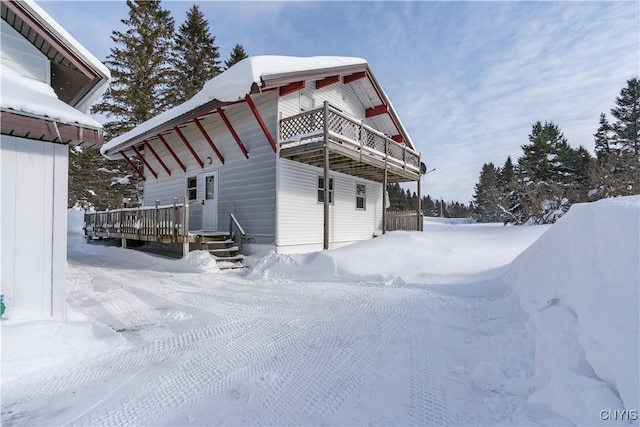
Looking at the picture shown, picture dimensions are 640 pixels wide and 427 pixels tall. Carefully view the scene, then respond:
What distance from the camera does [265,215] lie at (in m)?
10.5

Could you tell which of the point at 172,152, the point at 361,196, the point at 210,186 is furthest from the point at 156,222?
the point at 361,196

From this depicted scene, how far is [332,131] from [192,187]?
7440mm

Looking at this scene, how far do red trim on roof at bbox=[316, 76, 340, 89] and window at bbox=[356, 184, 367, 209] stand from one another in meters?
4.90

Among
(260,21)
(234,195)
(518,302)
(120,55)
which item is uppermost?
(120,55)

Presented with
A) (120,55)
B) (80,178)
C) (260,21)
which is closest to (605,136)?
(260,21)

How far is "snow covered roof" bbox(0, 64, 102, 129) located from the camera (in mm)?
3438

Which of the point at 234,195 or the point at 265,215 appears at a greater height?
the point at 234,195

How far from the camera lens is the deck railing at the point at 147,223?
31.5 ft

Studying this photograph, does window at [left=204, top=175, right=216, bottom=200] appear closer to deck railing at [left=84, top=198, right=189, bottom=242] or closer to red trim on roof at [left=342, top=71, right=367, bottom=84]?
deck railing at [left=84, top=198, right=189, bottom=242]

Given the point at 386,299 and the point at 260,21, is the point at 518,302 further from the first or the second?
the point at 260,21

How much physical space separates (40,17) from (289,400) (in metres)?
5.79

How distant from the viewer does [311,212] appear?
457 inches

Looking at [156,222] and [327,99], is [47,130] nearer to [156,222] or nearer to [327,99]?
[156,222]

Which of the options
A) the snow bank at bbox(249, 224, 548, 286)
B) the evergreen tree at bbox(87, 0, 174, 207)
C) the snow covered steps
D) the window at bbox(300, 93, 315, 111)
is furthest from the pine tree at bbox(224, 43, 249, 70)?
the snow bank at bbox(249, 224, 548, 286)
